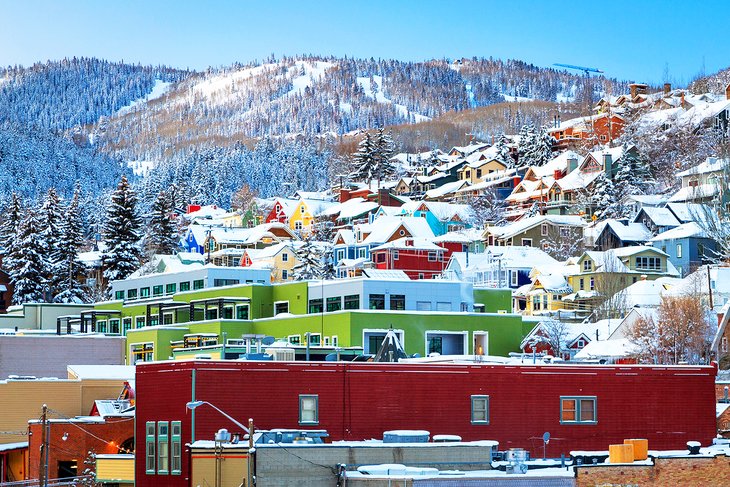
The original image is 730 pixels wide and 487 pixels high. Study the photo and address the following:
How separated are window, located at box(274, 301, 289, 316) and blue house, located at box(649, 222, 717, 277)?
57.3 m

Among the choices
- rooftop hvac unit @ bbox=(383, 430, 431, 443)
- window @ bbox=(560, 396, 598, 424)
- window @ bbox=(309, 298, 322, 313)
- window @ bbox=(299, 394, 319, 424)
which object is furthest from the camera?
window @ bbox=(309, 298, 322, 313)

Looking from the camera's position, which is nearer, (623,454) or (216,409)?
(623,454)

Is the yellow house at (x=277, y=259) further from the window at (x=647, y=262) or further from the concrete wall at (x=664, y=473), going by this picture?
the concrete wall at (x=664, y=473)

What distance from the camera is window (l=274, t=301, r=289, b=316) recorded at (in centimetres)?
8025

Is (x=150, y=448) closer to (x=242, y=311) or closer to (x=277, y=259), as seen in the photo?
(x=242, y=311)

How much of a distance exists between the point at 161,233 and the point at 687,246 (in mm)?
60756

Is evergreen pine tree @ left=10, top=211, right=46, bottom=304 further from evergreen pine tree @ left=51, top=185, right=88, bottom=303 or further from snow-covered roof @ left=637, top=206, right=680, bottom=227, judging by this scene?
snow-covered roof @ left=637, top=206, right=680, bottom=227

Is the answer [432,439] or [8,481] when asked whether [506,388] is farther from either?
[8,481]

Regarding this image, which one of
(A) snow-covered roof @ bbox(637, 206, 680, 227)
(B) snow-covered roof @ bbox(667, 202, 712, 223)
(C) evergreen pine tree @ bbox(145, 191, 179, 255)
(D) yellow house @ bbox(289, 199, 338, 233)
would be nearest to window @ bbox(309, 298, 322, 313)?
(B) snow-covered roof @ bbox(667, 202, 712, 223)

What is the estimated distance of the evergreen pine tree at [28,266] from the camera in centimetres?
12938

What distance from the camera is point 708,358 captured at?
3479 inches

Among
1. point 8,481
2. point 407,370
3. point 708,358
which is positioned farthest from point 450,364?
point 708,358

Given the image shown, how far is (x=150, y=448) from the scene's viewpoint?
154 feet

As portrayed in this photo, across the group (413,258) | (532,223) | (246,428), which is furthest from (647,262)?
(246,428)
